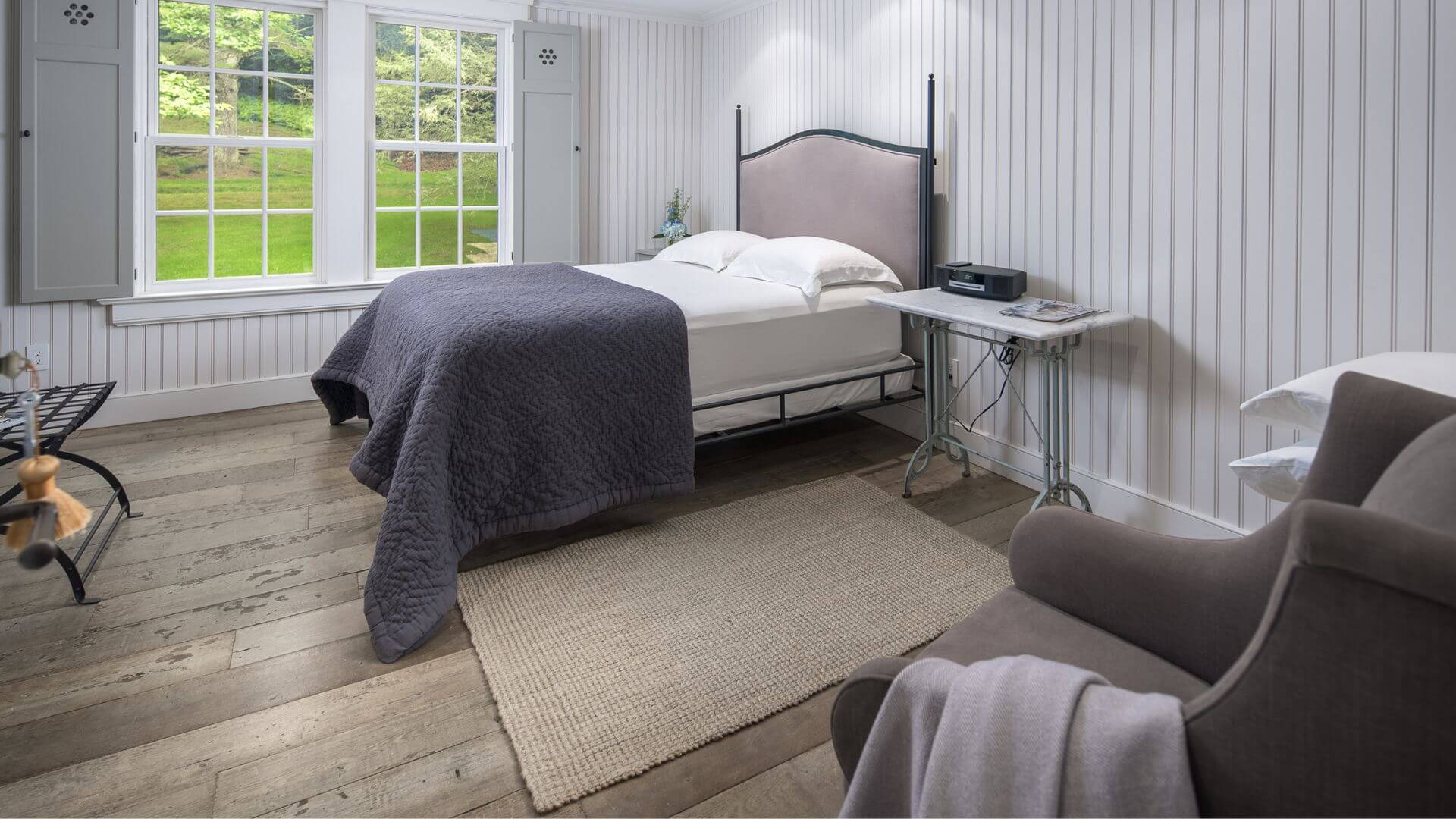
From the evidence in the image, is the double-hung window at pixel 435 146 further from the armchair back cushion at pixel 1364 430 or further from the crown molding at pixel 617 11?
the armchair back cushion at pixel 1364 430

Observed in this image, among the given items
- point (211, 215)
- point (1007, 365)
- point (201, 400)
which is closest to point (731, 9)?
point (1007, 365)

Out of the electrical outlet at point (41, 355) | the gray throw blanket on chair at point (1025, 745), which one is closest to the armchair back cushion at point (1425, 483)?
the gray throw blanket on chair at point (1025, 745)

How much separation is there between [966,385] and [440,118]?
11.1 feet

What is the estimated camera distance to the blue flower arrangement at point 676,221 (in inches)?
201

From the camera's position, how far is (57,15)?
351 cm

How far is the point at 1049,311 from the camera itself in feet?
8.92

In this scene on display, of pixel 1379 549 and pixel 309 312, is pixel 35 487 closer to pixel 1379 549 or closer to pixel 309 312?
pixel 1379 549

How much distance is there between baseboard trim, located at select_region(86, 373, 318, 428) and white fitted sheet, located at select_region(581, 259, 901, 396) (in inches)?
76.2

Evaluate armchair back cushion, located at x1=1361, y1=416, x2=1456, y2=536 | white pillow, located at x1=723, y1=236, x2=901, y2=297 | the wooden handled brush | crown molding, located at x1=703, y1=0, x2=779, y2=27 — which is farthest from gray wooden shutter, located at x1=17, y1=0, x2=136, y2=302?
armchair back cushion, located at x1=1361, y1=416, x2=1456, y2=536

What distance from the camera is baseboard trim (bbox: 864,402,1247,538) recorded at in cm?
262

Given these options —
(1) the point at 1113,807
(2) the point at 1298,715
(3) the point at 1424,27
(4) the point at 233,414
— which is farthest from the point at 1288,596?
(4) the point at 233,414

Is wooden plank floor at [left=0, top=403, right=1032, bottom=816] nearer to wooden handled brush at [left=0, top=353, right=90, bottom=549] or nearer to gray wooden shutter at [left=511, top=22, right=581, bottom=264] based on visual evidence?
wooden handled brush at [left=0, top=353, right=90, bottom=549]

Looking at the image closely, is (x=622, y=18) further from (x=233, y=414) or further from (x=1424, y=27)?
(x=1424, y=27)

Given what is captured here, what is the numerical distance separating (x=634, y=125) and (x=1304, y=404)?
434cm
